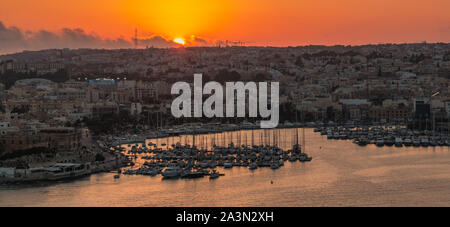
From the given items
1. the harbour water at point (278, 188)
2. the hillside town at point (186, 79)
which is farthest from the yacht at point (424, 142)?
the harbour water at point (278, 188)

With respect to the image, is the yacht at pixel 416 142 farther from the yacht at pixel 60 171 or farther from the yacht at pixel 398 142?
the yacht at pixel 60 171

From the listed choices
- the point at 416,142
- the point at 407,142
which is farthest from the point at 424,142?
the point at 407,142

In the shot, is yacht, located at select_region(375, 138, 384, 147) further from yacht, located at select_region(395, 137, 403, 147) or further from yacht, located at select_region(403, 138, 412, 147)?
yacht, located at select_region(403, 138, 412, 147)

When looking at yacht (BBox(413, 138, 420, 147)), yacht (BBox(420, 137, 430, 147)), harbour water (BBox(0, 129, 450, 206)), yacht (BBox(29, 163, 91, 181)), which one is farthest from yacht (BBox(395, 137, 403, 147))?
yacht (BBox(29, 163, 91, 181))

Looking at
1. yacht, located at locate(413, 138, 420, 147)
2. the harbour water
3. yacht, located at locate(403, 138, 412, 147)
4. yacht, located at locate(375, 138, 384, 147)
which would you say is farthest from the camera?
yacht, located at locate(375, 138, 384, 147)

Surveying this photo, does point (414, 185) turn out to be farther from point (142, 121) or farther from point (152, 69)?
point (152, 69)

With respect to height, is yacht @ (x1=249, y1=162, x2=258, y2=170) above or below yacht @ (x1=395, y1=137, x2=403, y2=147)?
below
